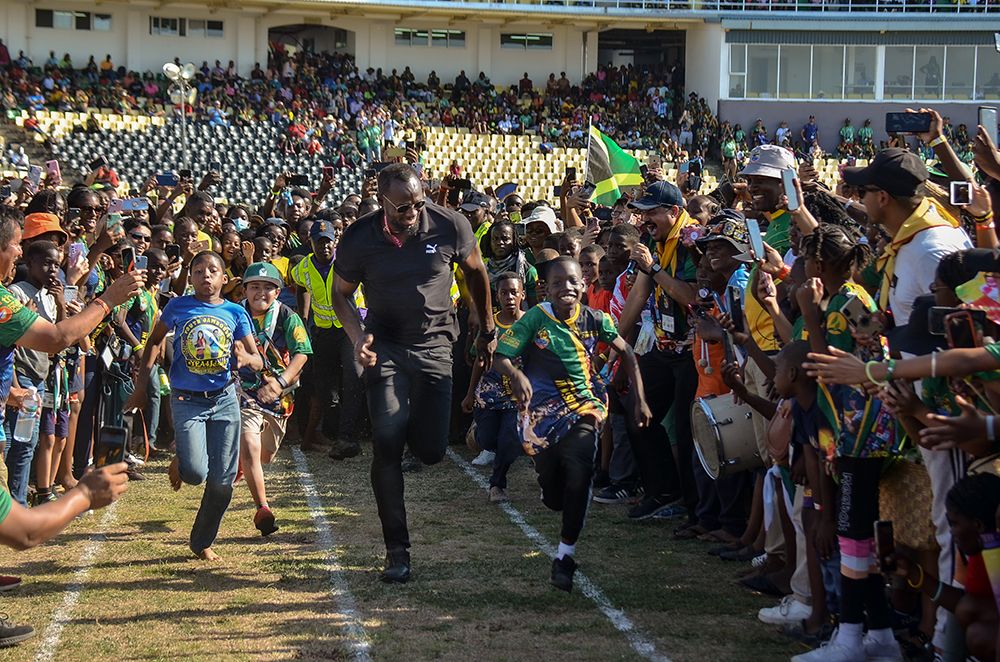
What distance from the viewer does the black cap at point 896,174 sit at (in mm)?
5648

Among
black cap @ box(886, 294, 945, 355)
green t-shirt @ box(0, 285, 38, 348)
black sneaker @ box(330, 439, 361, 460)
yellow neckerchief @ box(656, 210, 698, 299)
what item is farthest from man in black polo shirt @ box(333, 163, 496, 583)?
black sneaker @ box(330, 439, 361, 460)

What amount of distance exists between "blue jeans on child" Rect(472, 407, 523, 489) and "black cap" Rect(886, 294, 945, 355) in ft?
13.9

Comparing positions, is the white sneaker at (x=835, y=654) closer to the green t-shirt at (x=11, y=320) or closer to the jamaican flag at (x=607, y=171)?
the green t-shirt at (x=11, y=320)

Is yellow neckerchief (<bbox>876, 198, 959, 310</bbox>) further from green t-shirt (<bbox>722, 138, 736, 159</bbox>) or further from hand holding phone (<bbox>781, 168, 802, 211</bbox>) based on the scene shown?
green t-shirt (<bbox>722, 138, 736, 159</bbox>)

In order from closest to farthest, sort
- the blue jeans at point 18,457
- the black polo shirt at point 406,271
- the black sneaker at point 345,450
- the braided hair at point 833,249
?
the braided hair at point 833,249 → the black polo shirt at point 406,271 → the blue jeans at point 18,457 → the black sneaker at point 345,450

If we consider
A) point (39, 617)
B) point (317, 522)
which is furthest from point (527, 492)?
point (39, 617)

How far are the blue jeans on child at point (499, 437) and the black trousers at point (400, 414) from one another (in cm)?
189

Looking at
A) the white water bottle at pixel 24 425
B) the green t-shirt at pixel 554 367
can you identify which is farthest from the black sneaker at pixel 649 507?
the white water bottle at pixel 24 425

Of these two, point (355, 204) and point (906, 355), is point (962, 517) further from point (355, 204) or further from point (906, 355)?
point (355, 204)

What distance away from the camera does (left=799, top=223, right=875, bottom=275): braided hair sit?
5711 millimetres

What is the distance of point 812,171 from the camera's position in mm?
9711

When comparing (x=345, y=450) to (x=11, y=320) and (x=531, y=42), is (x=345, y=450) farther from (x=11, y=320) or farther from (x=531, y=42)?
(x=531, y=42)

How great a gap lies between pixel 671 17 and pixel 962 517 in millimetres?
40923

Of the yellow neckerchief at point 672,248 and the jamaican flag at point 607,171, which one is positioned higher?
the jamaican flag at point 607,171
